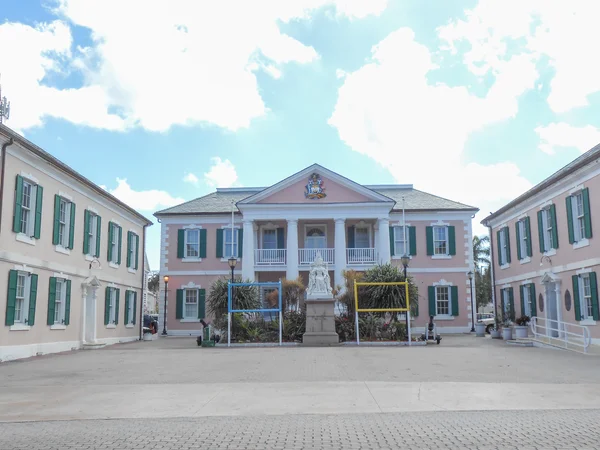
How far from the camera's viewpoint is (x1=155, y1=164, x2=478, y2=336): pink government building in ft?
102

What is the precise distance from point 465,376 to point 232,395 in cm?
477

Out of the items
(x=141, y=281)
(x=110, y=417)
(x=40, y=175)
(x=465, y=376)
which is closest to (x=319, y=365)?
(x=465, y=376)

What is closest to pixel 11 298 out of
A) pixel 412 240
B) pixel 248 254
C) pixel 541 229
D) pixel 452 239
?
pixel 248 254

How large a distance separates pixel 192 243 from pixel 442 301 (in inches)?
550

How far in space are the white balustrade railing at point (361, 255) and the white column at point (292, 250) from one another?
9.51 feet

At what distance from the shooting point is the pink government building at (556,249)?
19547mm

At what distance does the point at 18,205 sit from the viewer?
16.9 metres

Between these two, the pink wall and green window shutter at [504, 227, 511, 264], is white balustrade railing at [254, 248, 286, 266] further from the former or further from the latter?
green window shutter at [504, 227, 511, 264]

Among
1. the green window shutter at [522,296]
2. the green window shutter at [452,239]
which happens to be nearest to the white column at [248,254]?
the green window shutter at [452,239]

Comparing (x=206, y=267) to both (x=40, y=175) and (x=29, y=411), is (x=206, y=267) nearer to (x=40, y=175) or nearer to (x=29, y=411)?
(x=40, y=175)

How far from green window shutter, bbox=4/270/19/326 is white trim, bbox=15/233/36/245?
37.8 inches

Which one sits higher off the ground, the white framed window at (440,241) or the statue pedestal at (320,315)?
the white framed window at (440,241)

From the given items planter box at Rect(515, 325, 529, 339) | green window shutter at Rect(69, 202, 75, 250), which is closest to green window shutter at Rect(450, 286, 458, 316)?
planter box at Rect(515, 325, 529, 339)

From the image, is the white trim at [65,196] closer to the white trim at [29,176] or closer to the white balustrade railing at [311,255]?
the white trim at [29,176]
